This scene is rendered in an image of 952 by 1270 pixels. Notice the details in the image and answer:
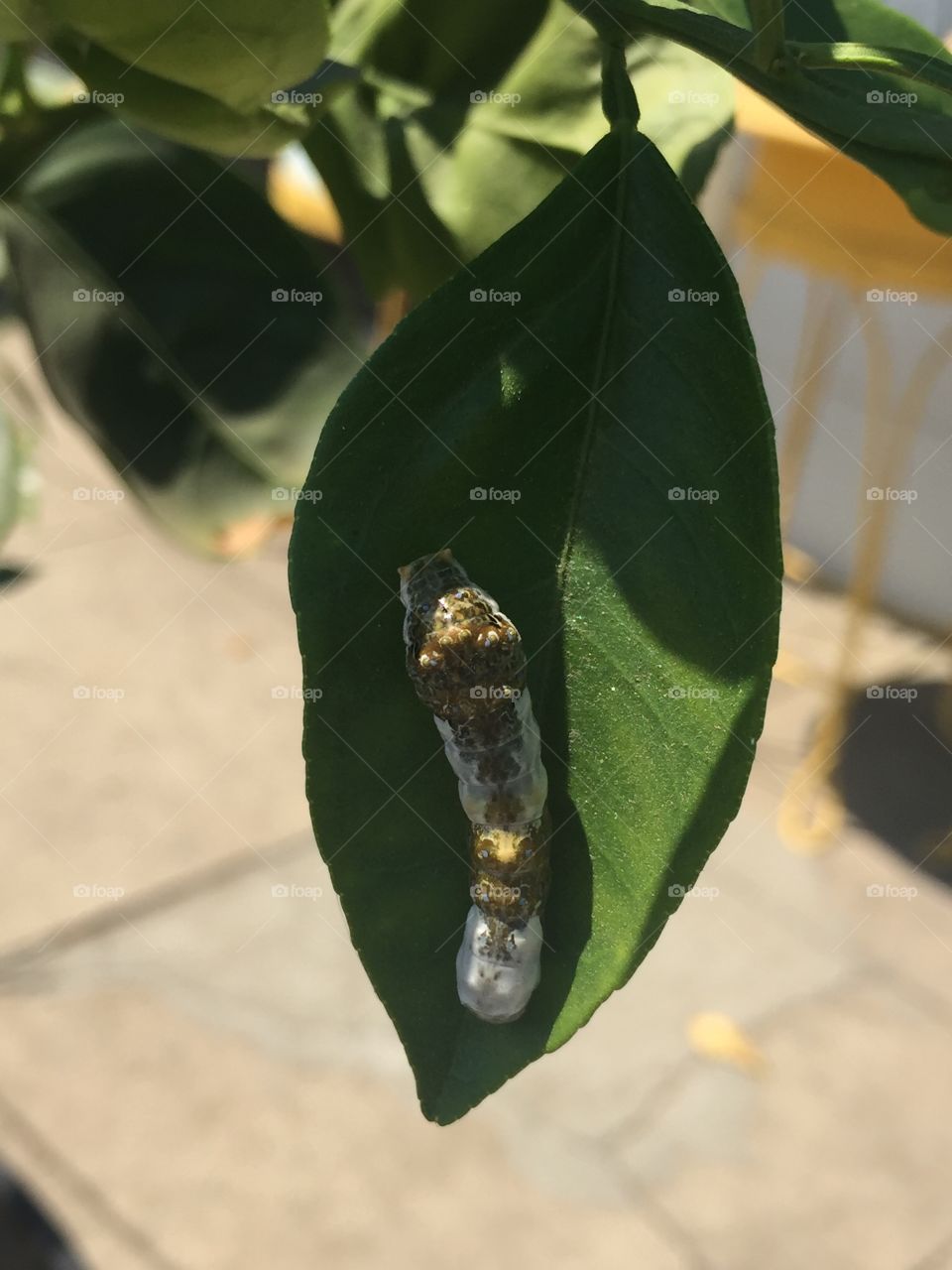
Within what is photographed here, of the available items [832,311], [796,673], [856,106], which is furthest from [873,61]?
[796,673]

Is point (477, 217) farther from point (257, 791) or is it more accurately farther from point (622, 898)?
point (257, 791)

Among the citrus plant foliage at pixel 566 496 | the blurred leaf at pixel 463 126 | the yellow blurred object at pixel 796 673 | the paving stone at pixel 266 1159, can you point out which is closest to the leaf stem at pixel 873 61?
the citrus plant foliage at pixel 566 496

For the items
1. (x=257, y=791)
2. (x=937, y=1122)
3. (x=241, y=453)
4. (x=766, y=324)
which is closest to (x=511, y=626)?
(x=241, y=453)

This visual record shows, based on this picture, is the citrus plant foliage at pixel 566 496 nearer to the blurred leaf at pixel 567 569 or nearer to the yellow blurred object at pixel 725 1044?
the blurred leaf at pixel 567 569

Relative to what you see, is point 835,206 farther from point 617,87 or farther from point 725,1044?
point 725,1044

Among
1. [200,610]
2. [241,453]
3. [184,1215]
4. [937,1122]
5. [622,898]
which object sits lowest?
[200,610]

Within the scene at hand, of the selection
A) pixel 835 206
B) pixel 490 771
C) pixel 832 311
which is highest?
pixel 490 771

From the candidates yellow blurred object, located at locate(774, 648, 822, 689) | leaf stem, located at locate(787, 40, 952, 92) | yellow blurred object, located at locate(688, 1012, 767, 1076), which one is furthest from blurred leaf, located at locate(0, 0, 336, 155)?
yellow blurred object, located at locate(774, 648, 822, 689)
